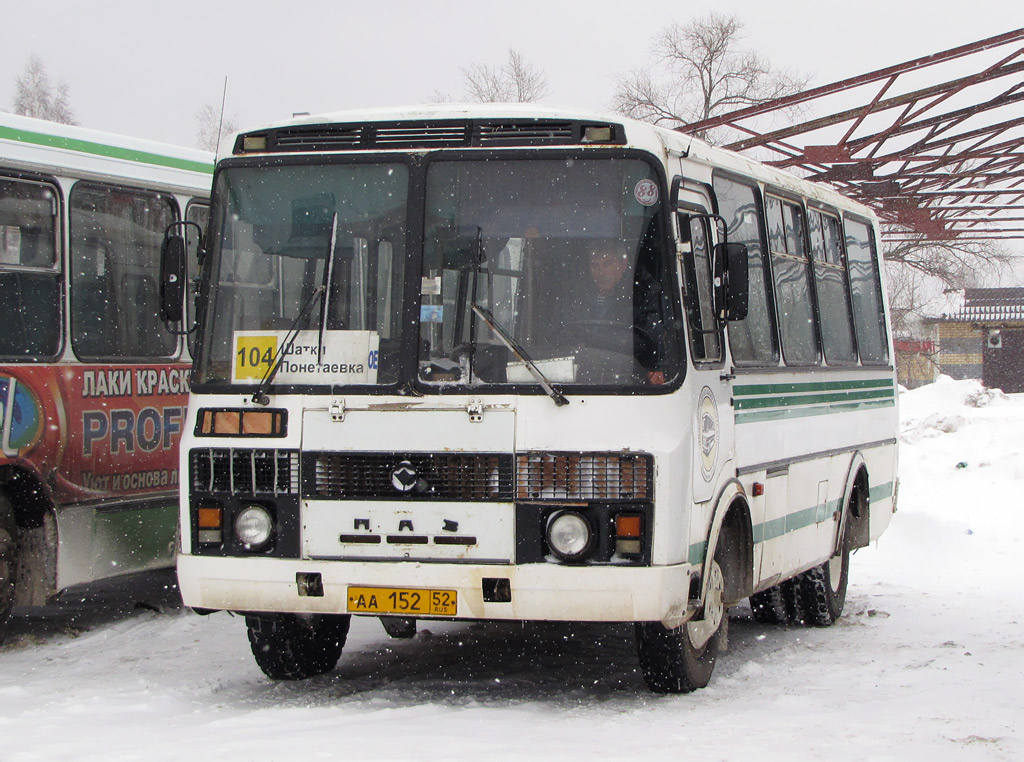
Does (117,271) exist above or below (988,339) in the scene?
below

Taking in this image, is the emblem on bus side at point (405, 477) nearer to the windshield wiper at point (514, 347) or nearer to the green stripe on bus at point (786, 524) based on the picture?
the windshield wiper at point (514, 347)

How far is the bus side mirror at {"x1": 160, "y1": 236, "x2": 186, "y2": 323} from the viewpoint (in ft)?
24.0

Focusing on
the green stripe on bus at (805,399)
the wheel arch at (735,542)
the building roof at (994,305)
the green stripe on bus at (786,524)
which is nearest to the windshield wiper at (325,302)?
the green stripe on bus at (786,524)

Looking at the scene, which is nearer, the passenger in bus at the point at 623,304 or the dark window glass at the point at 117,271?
the passenger in bus at the point at 623,304

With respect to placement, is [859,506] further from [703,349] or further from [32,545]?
[32,545]

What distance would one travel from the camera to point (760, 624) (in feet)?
36.2

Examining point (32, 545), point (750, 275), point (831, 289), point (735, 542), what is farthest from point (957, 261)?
point (32, 545)

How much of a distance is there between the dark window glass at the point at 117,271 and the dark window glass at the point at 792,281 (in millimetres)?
3865

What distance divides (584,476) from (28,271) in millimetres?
4141

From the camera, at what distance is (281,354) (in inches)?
279

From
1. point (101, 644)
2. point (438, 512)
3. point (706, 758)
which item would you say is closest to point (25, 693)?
point (101, 644)

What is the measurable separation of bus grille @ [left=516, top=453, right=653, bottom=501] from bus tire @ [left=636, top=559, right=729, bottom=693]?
0.85m

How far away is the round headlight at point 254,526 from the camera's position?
7.03 m

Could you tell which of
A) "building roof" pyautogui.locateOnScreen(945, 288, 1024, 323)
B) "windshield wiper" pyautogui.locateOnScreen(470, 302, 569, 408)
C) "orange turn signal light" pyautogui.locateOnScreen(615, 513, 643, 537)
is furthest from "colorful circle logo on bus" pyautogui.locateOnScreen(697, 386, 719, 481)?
"building roof" pyautogui.locateOnScreen(945, 288, 1024, 323)
